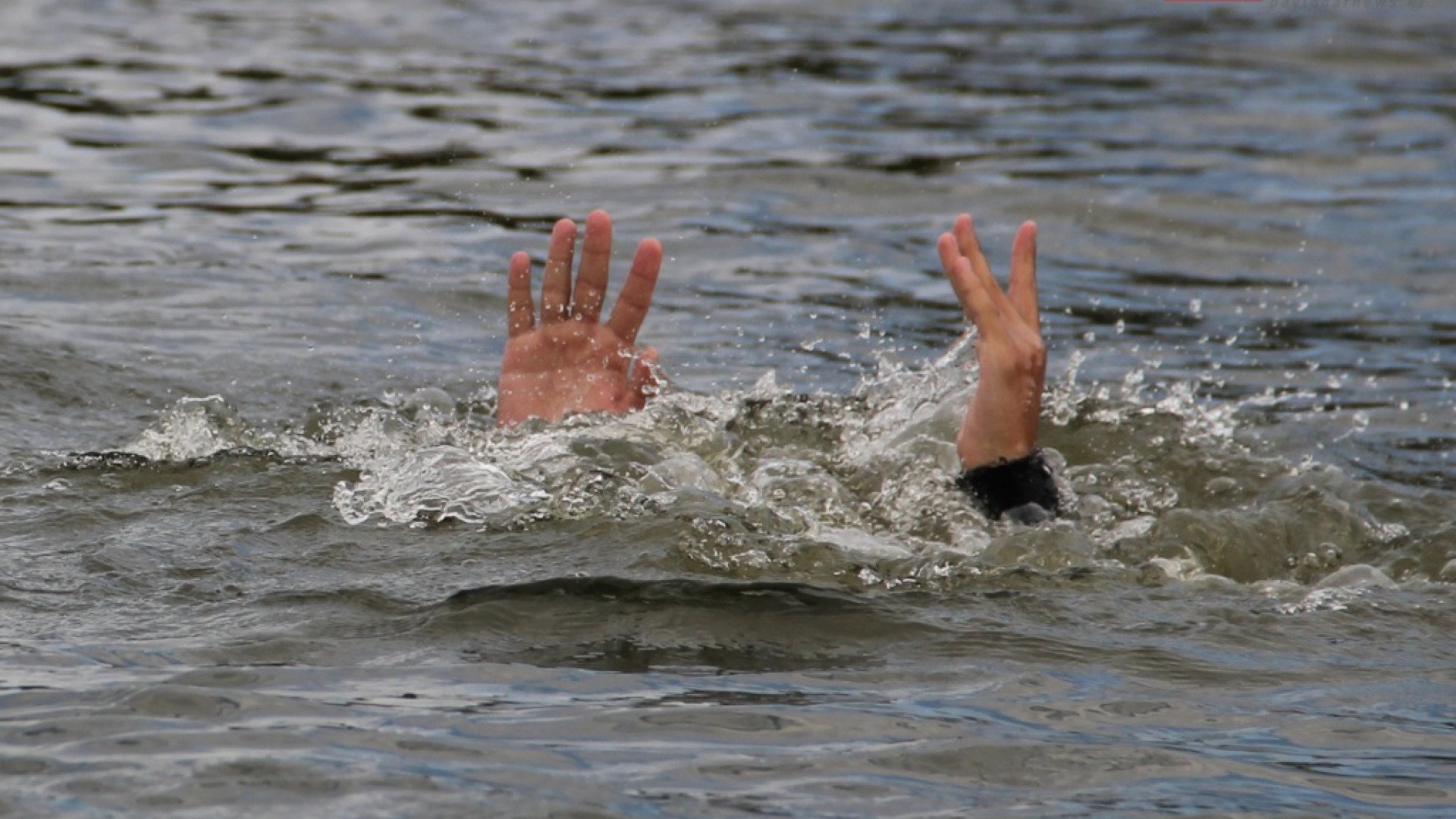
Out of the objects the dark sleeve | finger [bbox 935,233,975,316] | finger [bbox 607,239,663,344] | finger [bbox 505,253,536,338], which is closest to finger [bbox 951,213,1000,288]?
finger [bbox 935,233,975,316]

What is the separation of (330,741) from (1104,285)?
6.24m

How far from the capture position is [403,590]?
14.0 ft

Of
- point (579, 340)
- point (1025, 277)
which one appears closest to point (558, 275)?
point (579, 340)

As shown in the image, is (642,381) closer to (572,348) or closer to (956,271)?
(572,348)

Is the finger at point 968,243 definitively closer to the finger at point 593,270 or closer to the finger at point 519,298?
the finger at point 593,270

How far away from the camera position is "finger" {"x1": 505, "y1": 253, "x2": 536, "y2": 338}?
569 cm

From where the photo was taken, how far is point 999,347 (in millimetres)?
4969

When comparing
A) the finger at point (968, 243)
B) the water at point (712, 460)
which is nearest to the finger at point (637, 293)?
the water at point (712, 460)

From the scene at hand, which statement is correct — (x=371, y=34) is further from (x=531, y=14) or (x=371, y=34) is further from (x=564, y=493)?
(x=564, y=493)

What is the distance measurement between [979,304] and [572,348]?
1421mm

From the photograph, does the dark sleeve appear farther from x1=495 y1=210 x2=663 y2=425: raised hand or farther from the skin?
x1=495 y1=210 x2=663 y2=425: raised hand

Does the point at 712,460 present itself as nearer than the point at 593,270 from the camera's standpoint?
Yes

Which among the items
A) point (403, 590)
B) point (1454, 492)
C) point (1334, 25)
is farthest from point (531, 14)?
point (403, 590)

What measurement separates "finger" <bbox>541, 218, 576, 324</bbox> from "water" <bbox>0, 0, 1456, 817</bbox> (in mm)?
429
